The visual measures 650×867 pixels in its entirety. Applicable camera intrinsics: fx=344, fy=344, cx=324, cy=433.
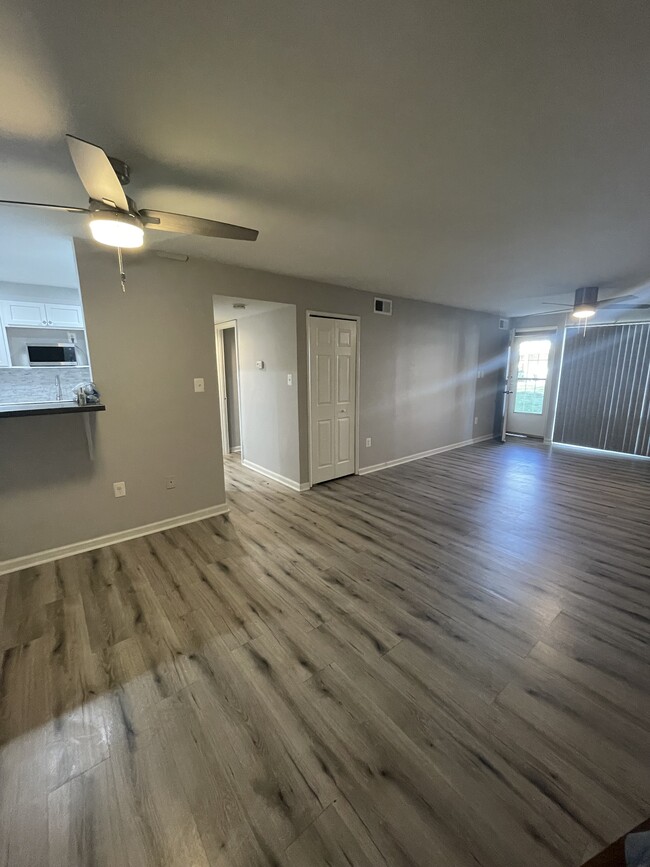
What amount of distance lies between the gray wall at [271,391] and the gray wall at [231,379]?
0.79 metres

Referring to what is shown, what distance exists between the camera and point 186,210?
7.13 feet

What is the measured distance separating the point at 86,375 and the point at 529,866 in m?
5.31

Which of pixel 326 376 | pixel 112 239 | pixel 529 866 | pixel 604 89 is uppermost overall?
pixel 604 89

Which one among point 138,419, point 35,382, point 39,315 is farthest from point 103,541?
point 39,315

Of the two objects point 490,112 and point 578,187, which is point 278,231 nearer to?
point 490,112

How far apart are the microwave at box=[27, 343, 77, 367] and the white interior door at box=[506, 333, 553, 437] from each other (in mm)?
7331

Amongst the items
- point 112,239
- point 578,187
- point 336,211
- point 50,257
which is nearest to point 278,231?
point 336,211

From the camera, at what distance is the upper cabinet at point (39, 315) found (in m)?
3.64

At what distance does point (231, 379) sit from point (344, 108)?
474 cm

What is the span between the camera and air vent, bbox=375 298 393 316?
463cm

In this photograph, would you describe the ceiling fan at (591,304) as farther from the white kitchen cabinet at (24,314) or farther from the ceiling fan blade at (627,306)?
the white kitchen cabinet at (24,314)

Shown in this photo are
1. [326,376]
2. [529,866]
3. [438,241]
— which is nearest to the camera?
[529,866]

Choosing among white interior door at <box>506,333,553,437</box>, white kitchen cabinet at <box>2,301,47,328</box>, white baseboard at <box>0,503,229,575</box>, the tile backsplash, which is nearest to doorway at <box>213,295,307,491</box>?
white baseboard at <box>0,503,229,575</box>

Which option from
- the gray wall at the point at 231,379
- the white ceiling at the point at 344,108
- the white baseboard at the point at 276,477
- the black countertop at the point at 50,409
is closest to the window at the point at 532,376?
the white ceiling at the point at 344,108
